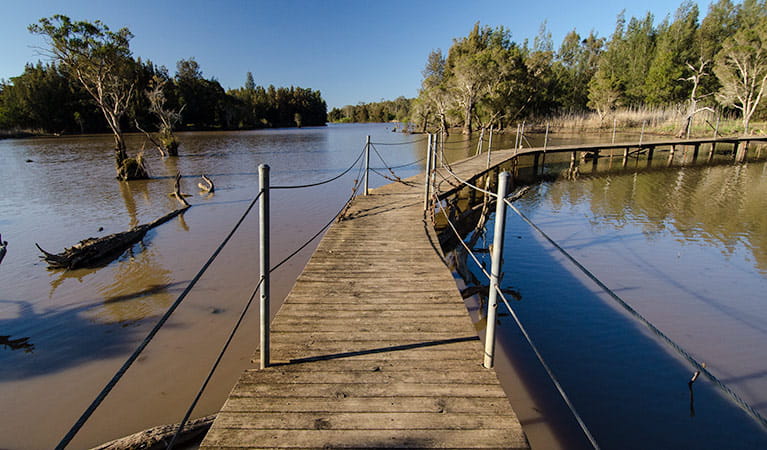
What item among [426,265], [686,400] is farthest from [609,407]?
[426,265]

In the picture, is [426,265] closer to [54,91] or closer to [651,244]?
[651,244]

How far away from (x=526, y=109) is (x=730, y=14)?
32.3 meters

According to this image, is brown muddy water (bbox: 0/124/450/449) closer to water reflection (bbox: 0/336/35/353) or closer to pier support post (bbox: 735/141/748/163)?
water reflection (bbox: 0/336/35/353)

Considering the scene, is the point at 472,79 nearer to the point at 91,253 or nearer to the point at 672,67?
the point at 672,67

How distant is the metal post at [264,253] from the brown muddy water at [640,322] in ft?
7.12

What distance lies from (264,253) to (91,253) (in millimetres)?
6322

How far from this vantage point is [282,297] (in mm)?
5680

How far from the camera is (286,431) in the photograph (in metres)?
2.04

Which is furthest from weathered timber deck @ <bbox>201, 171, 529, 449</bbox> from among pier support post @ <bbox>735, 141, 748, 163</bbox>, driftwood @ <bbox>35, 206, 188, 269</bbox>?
pier support post @ <bbox>735, 141, 748, 163</bbox>

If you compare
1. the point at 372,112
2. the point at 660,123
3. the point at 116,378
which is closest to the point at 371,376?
the point at 116,378

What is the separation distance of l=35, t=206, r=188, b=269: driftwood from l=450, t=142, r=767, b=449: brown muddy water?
22.0ft

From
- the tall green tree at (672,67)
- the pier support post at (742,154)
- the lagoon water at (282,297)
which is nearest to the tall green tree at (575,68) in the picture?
the tall green tree at (672,67)

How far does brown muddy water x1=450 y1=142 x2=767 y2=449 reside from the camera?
3.31 meters

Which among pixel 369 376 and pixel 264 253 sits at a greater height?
pixel 264 253
